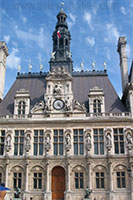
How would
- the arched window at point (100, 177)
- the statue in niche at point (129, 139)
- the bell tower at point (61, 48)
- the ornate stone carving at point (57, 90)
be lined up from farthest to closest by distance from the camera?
the bell tower at point (61, 48)
the ornate stone carving at point (57, 90)
the statue in niche at point (129, 139)
the arched window at point (100, 177)

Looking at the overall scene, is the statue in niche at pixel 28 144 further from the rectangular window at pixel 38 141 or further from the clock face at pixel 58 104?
the clock face at pixel 58 104

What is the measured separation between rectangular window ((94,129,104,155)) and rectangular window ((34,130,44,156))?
6.96 m

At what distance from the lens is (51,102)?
34.6 metres

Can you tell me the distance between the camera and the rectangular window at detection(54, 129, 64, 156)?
106ft

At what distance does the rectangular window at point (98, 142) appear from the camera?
31.9 metres

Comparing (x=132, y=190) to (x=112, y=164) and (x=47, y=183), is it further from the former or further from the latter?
(x=47, y=183)

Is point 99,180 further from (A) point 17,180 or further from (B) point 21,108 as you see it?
(B) point 21,108

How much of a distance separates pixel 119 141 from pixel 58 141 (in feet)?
25.7

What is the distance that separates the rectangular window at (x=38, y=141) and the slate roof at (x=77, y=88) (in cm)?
443

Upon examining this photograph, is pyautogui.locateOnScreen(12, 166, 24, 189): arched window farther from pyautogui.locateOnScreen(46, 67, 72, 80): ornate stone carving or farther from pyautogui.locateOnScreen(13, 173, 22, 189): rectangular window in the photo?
pyautogui.locateOnScreen(46, 67, 72, 80): ornate stone carving

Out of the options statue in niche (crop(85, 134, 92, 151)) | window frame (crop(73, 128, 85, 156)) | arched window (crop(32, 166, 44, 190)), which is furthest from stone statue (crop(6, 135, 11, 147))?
statue in niche (crop(85, 134, 92, 151))

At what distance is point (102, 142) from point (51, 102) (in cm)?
872

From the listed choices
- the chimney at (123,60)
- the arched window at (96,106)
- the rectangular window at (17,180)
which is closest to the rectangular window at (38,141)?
the rectangular window at (17,180)

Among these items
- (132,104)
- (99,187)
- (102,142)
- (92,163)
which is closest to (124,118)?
(132,104)
